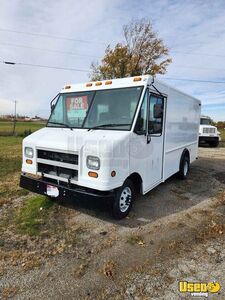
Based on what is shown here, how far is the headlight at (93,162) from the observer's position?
3.52 metres

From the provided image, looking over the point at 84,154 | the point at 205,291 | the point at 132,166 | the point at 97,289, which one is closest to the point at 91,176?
the point at 84,154

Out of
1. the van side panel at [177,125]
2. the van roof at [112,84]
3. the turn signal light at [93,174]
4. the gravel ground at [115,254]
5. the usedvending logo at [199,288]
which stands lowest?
the usedvending logo at [199,288]

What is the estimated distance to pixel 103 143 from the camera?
348 cm

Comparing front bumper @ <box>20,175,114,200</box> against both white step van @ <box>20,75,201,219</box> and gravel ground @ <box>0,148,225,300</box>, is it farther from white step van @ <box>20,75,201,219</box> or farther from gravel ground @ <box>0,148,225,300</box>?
gravel ground @ <box>0,148,225,300</box>

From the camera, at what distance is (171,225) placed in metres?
4.15

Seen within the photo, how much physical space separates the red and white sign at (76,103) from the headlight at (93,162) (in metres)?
1.38

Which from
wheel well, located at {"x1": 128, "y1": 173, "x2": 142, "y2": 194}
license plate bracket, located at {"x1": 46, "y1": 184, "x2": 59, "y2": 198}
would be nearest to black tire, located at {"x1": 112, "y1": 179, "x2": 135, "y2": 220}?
wheel well, located at {"x1": 128, "y1": 173, "x2": 142, "y2": 194}

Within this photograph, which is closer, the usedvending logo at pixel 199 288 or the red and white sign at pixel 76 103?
the usedvending logo at pixel 199 288

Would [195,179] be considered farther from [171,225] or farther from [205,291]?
[205,291]

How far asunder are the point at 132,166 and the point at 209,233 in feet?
5.63

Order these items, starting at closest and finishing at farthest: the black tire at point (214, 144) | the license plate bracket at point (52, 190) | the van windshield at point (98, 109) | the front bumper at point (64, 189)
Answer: the front bumper at point (64, 189) → the license plate bracket at point (52, 190) → the van windshield at point (98, 109) → the black tire at point (214, 144)

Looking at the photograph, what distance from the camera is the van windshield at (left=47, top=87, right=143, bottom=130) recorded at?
4114 mm

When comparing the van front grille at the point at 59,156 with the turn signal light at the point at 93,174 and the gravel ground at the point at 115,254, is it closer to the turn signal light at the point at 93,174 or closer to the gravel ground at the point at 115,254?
the turn signal light at the point at 93,174

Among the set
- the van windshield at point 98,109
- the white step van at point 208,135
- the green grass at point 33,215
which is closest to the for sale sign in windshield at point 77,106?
the van windshield at point 98,109
